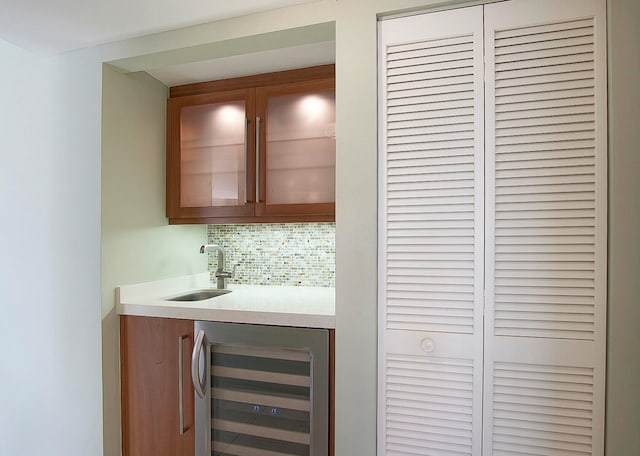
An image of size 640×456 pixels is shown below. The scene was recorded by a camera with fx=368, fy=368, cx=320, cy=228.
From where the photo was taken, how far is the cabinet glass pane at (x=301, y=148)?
1893mm

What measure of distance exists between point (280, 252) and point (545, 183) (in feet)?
4.83

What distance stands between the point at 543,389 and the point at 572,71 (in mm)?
1030

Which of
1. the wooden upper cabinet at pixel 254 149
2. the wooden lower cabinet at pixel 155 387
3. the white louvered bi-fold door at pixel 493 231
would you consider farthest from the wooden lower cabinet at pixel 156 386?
the white louvered bi-fold door at pixel 493 231

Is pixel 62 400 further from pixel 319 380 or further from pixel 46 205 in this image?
pixel 319 380

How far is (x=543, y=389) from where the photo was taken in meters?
1.20

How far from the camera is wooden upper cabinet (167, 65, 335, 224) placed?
1.91 metres

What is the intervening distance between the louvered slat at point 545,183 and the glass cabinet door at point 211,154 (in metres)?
1.28

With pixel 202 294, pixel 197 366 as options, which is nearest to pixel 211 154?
pixel 202 294

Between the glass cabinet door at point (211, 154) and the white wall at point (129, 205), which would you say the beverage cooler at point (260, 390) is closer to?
the white wall at point (129, 205)

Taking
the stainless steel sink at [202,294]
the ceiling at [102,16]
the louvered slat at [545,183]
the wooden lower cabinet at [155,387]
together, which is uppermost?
the ceiling at [102,16]

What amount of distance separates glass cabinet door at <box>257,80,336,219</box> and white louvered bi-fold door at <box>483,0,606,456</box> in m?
0.84

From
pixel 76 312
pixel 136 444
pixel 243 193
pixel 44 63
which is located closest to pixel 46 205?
pixel 76 312

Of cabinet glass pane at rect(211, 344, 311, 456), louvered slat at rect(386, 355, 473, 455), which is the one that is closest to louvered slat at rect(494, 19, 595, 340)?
louvered slat at rect(386, 355, 473, 455)

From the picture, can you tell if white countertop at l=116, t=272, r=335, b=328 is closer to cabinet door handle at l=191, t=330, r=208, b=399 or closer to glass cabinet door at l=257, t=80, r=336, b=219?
cabinet door handle at l=191, t=330, r=208, b=399
